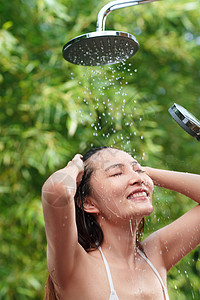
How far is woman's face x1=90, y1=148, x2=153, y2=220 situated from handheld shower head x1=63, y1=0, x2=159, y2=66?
0.20 meters

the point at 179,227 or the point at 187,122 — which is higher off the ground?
the point at 187,122

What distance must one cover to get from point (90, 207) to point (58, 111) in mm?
1221

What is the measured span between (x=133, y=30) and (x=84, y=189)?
165cm

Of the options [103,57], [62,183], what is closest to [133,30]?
[103,57]

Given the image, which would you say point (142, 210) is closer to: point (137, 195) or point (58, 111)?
point (137, 195)

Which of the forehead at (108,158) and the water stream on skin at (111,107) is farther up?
the forehead at (108,158)

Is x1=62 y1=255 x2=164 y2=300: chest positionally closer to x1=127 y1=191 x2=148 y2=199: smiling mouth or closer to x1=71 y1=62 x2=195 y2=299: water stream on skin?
x1=127 y1=191 x2=148 y2=199: smiling mouth

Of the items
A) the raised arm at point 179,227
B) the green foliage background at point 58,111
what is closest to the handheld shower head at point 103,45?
the raised arm at point 179,227

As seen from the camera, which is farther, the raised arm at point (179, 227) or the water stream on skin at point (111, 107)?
the water stream on skin at point (111, 107)

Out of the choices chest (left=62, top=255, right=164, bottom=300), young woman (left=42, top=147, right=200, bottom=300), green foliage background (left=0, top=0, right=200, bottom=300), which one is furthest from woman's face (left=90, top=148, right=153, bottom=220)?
green foliage background (left=0, top=0, right=200, bottom=300)

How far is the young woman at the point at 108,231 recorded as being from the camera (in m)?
0.75

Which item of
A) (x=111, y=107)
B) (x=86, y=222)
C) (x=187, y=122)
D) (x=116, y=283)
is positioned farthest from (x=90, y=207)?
(x=111, y=107)

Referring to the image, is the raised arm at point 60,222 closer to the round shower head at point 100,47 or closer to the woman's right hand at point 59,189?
the woman's right hand at point 59,189

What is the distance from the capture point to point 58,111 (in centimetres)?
206
